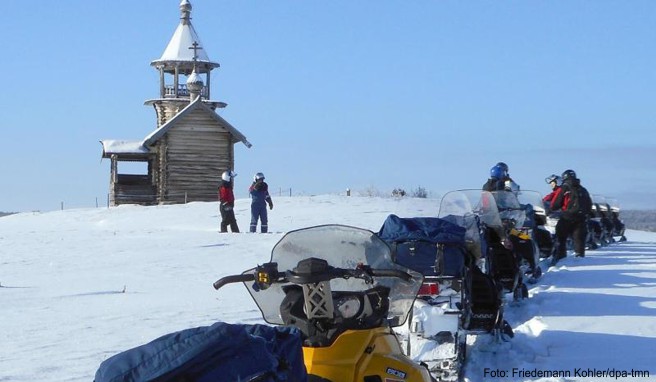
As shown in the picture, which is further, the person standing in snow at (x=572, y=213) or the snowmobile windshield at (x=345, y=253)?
the person standing in snow at (x=572, y=213)

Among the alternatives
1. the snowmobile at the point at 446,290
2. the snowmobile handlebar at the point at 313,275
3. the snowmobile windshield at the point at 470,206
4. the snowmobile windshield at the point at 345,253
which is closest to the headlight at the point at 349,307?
the snowmobile handlebar at the point at 313,275

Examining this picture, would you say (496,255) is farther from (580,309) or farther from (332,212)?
(332,212)

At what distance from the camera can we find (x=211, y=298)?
1072 centimetres

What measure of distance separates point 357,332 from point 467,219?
4.43 m

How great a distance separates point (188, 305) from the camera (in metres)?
10.0

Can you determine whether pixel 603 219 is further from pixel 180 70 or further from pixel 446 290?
pixel 180 70

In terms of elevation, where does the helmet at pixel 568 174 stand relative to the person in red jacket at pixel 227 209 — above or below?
above

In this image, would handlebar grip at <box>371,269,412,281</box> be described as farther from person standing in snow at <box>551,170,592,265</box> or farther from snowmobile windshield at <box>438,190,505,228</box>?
person standing in snow at <box>551,170,592,265</box>

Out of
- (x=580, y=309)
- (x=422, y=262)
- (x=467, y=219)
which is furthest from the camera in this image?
(x=580, y=309)

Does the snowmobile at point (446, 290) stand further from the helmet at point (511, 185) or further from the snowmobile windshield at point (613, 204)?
the snowmobile windshield at point (613, 204)

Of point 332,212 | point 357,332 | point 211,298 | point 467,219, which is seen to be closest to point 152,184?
point 332,212

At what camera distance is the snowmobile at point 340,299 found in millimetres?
4324

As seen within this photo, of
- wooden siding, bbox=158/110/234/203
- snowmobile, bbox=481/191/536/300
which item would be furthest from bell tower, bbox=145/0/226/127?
snowmobile, bbox=481/191/536/300

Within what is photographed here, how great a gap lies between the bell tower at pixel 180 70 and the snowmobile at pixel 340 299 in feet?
132
